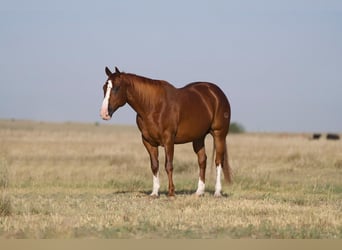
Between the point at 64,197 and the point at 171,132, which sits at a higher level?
the point at 171,132

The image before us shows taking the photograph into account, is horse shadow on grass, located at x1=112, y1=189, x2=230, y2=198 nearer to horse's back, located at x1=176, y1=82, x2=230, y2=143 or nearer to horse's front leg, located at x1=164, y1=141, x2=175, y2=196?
horse's front leg, located at x1=164, y1=141, x2=175, y2=196

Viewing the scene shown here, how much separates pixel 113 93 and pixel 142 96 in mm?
683

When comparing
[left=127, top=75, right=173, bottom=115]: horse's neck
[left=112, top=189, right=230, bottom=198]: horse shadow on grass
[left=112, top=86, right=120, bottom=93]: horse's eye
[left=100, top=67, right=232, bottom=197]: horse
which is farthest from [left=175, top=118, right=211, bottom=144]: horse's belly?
[left=112, top=86, right=120, bottom=93]: horse's eye

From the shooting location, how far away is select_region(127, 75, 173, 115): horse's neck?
1260cm

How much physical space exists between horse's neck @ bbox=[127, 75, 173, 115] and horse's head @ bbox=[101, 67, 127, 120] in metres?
0.20

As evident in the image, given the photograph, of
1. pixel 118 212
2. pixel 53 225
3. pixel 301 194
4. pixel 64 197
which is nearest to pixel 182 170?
pixel 301 194

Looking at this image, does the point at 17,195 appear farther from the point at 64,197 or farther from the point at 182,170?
the point at 182,170

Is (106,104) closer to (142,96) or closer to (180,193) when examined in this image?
(142,96)

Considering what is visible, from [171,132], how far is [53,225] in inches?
167

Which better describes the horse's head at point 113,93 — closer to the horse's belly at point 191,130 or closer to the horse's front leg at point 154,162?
the horse's front leg at point 154,162

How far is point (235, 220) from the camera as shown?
31.6 ft

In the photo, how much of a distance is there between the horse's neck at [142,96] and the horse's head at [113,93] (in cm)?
20

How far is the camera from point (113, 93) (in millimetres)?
12195

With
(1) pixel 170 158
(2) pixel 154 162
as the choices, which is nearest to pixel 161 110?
(1) pixel 170 158
